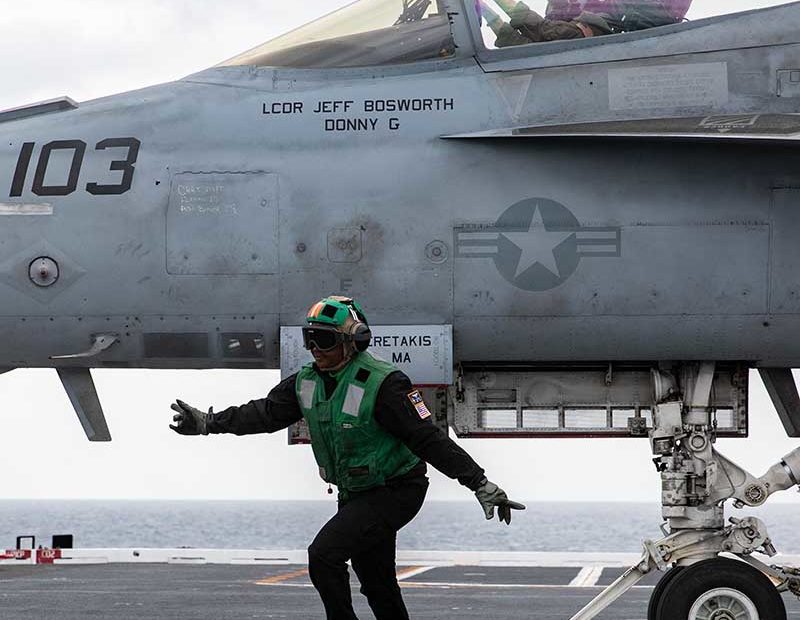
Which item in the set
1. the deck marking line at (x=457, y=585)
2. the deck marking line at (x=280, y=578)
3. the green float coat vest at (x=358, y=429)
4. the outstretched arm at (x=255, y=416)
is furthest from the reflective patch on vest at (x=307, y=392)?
the deck marking line at (x=280, y=578)

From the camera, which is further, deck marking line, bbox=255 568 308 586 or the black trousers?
deck marking line, bbox=255 568 308 586

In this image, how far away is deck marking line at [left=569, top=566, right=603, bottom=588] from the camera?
704 inches

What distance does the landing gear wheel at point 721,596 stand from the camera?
344 inches

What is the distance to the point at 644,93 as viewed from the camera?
911 centimetres

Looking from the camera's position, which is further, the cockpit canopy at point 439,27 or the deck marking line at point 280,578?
the deck marking line at point 280,578

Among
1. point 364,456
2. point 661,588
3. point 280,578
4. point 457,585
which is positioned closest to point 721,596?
point 661,588

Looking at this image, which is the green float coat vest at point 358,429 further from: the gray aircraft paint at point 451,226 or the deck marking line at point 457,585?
the deck marking line at point 457,585

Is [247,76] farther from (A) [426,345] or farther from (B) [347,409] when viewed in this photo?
(B) [347,409]

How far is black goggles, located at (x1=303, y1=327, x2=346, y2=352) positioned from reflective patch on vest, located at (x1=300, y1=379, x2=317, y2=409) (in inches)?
9.6

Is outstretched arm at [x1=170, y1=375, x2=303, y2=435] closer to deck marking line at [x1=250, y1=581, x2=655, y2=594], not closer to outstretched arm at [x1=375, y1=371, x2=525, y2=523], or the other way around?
outstretched arm at [x1=375, y1=371, x2=525, y2=523]

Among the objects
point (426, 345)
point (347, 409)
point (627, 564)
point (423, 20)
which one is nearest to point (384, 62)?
point (423, 20)

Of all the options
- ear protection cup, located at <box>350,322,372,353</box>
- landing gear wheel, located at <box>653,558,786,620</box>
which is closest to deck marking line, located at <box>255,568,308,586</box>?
landing gear wheel, located at <box>653,558,786,620</box>

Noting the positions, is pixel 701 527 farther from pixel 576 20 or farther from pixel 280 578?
pixel 280 578

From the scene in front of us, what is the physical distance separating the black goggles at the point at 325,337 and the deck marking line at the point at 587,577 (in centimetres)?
1073
